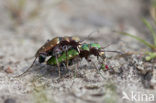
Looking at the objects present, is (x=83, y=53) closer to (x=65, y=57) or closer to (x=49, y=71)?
(x=65, y=57)

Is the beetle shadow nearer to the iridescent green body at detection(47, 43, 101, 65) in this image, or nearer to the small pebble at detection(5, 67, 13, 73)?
the iridescent green body at detection(47, 43, 101, 65)

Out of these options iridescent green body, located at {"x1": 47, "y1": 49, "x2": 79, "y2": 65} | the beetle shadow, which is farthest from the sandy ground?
iridescent green body, located at {"x1": 47, "y1": 49, "x2": 79, "y2": 65}

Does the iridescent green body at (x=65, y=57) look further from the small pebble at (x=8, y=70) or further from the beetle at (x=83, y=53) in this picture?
the small pebble at (x=8, y=70)

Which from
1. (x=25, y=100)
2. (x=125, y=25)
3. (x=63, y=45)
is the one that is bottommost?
(x=25, y=100)

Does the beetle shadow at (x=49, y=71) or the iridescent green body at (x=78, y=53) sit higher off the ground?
the iridescent green body at (x=78, y=53)

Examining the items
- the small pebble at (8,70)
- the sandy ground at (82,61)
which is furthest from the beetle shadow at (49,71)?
the small pebble at (8,70)

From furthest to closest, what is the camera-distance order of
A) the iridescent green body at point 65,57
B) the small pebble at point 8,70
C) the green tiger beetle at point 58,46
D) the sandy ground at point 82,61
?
1. the small pebble at point 8,70
2. the green tiger beetle at point 58,46
3. the iridescent green body at point 65,57
4. the sandy ground at point 82,61

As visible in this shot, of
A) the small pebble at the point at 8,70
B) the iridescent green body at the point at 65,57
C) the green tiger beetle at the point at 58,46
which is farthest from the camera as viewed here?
the small pebble at the point at 8,70

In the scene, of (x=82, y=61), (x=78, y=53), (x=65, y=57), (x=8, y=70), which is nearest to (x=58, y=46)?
(x=65, y=57)

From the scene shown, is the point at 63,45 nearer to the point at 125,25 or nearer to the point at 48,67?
the point at 48,67

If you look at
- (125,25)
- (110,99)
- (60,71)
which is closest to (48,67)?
(60,71)
